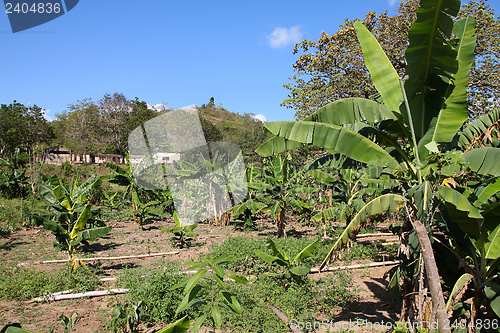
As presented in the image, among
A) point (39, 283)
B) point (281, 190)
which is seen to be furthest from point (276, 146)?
point (281, 190)

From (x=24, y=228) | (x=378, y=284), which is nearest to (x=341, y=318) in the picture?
(x=378, y=284)

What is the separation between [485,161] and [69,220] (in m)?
7.55

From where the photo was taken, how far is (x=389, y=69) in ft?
12.3

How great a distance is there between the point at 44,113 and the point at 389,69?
37724 millimetres

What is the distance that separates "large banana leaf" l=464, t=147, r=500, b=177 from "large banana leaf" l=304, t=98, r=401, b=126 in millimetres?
986

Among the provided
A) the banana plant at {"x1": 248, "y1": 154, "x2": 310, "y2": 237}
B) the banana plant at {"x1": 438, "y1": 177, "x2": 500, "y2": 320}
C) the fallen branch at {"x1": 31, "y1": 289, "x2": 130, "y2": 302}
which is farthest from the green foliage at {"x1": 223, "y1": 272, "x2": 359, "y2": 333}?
the banana plant at {"x1": 248, "y1": 154, "x2": 310, "y2": 237}

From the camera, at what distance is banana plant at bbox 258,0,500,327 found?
3.14 metres

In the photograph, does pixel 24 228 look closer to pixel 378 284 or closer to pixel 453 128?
pixel 378 284

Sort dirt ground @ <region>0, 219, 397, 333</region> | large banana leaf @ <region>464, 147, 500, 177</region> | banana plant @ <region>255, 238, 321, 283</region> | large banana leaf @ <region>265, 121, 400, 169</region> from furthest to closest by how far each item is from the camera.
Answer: banana plant @ <region>255, 238, 321, 283</region>, dirt ground @ <region>0, 219, 397, 333</region>, large banana leaf @ <region>265, 121, 400, 169</region>, large banana leaf @ <region>464, 147, 500, 177</region>

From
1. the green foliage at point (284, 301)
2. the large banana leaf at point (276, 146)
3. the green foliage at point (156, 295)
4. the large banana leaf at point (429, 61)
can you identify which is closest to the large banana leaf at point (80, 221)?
the green foliage at point (156, 295)

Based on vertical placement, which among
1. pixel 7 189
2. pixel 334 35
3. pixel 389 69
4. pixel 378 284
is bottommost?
pixel 378 284

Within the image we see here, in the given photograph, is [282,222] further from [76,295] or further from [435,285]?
[435,285]

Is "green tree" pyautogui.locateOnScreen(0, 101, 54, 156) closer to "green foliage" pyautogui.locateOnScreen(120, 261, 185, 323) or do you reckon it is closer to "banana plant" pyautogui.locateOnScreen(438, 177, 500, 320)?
"green foliage" pyautogui.locateOnScreen(120, 261, 185, 323)

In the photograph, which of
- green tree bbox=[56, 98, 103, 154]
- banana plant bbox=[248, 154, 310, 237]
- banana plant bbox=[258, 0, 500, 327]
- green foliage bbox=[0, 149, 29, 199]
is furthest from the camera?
green tree bbox=[56, 98, 103, 154]
